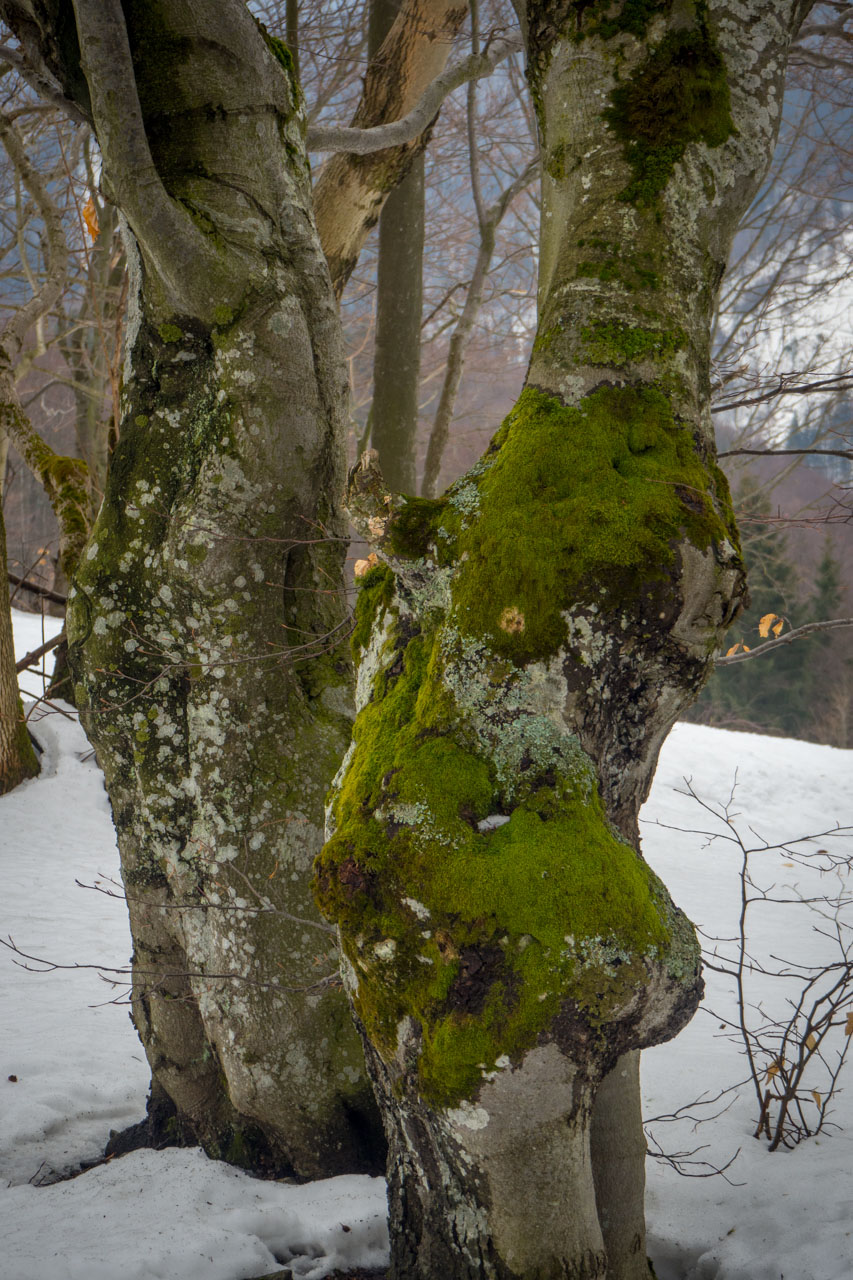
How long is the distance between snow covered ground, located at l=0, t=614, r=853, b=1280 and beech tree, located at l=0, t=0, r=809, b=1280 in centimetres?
29

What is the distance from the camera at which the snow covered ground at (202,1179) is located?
94.7 inches

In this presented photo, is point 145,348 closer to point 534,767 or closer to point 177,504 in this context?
point 177,504

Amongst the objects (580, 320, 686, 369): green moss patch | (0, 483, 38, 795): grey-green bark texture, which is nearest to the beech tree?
(580, 320, 686, 369): green moss patch

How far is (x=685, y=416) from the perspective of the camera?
2.17 m

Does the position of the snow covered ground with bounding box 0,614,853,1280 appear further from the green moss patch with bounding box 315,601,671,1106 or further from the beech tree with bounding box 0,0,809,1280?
the green moss patch with bounding box 315,601,671,1106

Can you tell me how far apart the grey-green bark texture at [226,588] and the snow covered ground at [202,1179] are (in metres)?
0.29

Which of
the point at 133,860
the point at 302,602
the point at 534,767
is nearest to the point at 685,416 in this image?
the point at 534,767

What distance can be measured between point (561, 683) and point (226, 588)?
1.35 metres

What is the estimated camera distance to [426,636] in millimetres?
2186

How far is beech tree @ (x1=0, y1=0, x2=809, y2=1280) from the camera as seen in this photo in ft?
5.93

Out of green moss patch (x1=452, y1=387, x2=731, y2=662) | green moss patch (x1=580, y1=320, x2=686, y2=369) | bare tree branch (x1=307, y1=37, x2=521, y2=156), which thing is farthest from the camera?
bare tree branch (x1=307, y1=37, x2=521, y2=156)

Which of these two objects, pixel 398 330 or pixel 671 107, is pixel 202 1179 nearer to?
pixel 671 107

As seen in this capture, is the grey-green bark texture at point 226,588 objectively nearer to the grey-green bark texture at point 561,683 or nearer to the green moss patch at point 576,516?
the grey-green bark texture at point 561,683

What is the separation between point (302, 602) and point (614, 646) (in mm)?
1464
